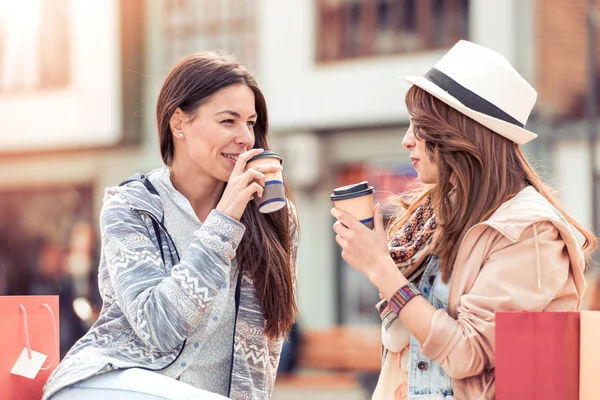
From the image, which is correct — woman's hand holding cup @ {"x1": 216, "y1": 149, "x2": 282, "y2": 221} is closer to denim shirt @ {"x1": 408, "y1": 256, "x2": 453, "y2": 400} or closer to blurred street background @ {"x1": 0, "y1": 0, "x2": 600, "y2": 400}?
denim shirt @ {"x1": 408, "y1": 256, "x2": 453, "y2": 400}

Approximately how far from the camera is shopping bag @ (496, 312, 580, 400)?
255 cm

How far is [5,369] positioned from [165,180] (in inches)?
32.3

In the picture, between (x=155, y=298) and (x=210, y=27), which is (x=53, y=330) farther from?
(x=210, y=27)

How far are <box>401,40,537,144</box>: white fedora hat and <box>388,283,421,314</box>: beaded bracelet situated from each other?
54 cm

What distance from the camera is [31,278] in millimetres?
17734

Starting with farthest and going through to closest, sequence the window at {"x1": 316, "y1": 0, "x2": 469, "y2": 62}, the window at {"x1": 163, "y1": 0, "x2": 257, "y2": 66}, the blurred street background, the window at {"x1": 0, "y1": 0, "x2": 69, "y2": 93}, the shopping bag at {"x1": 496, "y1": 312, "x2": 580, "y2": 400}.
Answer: the window at {"x1": 0, "y1": 0, "x2": 69, "y2": 93} → the window at {"x1": 163, "y1": 0, "x2": 257, "y2": 66} → the window at {"x1": 316, "y1": 0, "x2": 469, "y2": 62} → the blurred street background → the shopping bag at {"x1": 496, "y1": 312, "x2": 580, "y2": 400}

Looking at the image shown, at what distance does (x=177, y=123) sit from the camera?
336cm

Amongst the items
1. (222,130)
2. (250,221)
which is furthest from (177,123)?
(250,221)

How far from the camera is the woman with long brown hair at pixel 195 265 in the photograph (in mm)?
2912

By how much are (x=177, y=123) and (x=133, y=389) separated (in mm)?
978

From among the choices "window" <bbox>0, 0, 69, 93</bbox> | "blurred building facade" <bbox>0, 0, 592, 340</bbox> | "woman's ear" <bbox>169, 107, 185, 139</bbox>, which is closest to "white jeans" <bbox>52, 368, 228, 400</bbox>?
"woman's ear" <bbox>169, 107, 185, 139</bbox>

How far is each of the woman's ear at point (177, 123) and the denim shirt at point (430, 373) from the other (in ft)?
3.31

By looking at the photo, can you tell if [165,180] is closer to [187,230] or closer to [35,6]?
[187,230]

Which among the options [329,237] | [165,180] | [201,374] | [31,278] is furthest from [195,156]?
[31,278]
